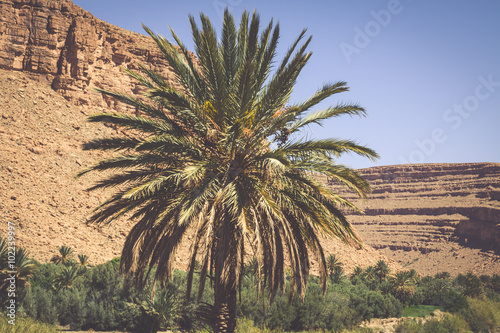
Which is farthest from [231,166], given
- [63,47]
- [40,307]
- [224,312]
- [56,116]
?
[63,47]

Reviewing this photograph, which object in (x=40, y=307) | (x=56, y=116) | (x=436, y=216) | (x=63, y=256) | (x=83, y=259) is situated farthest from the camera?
(x=436, y=216)

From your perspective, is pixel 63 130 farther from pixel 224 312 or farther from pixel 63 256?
pixel 224 312

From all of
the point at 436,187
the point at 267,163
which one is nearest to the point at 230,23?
the point at 267,163

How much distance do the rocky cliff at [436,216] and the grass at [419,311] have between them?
36304 millimetres

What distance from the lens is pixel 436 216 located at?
98250 millimetres

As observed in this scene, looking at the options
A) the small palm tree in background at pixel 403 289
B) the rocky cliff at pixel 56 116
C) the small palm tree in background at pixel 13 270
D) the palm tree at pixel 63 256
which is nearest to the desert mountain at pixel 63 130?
the rocky cliff at pixel 56 116

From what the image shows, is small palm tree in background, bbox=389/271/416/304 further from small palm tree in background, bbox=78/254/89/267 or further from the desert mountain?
small palm tree in background, bbox=78/254/89/267

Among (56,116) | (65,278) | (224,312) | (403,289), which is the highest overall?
(56,116)

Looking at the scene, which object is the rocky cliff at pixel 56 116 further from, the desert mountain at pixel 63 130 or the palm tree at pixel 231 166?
the palm tree at pixel 231 166

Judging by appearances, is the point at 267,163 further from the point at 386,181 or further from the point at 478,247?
the point at 386,181

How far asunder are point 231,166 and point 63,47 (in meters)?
49.8

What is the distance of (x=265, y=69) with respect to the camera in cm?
786

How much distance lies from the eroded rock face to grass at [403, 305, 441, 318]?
39125 millimetres

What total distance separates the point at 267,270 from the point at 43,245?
90.9 feet
